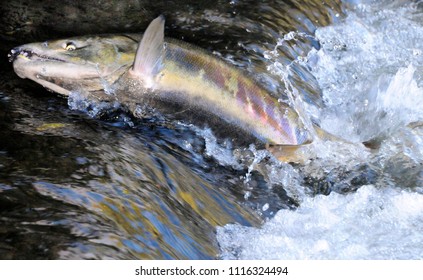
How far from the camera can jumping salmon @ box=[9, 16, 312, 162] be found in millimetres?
4988

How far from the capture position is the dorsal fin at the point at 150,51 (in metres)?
4.76

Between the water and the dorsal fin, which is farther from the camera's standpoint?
the dorsal fin

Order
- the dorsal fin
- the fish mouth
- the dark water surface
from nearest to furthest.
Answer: the dark water surface → the dorsal fin → the fish mouth

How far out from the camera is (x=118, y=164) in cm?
414

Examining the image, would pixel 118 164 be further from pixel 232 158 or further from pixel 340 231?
pixel 340 231

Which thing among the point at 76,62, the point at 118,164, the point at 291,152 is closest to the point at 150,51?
the point at 76,62

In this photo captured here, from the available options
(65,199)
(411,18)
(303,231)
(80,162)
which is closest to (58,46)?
(80,162)

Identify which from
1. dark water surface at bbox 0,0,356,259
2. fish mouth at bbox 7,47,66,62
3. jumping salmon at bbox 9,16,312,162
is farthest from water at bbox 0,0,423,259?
fish mouth at bbox 7,47,66,62

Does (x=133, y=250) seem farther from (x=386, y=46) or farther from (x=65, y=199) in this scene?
(x=386, y=46)

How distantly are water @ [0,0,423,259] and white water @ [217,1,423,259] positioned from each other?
0.01m

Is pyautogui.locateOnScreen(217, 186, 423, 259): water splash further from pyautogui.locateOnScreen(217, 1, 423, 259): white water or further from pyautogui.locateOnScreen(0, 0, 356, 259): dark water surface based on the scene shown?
pyautogui.locateOnScreen(0, 0, 356, 259): dark water surface

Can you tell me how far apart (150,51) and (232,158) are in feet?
3.04

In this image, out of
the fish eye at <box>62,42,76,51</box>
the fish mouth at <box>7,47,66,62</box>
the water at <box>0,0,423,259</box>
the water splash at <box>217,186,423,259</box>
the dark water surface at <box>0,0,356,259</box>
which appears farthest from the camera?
the fish eye at <box>62,42,76,51</box>
